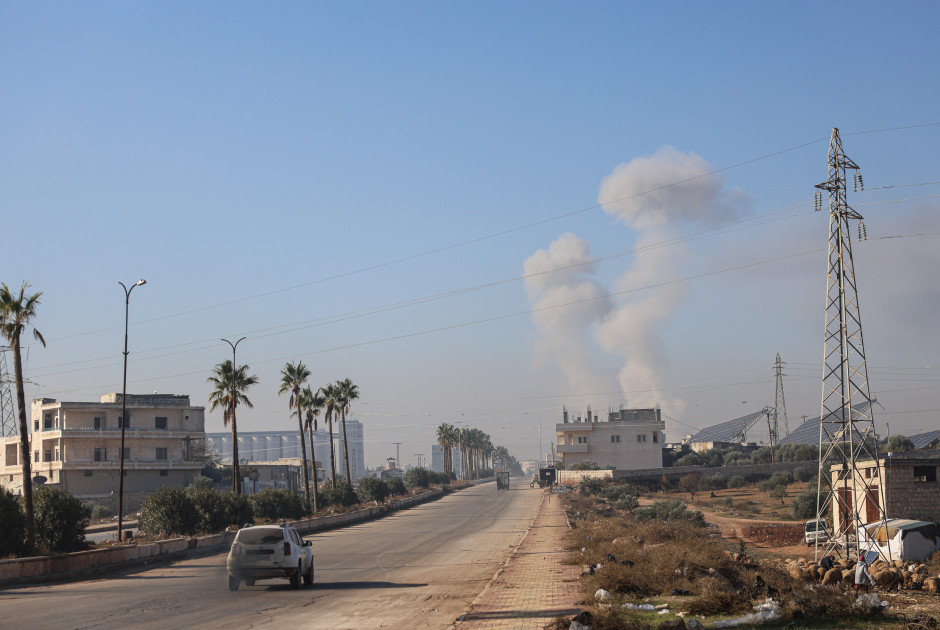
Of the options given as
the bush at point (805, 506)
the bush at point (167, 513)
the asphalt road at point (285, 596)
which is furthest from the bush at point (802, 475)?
the bush at point (167, 513)

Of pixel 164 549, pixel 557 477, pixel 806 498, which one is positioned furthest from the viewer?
pixel 557 477

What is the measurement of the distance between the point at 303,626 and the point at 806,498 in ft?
173

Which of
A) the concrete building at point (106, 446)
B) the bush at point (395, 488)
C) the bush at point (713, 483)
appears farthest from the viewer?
the bush at point (395, 488)

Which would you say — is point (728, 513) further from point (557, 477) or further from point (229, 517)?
point (557, 477)

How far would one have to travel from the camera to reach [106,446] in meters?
89.7

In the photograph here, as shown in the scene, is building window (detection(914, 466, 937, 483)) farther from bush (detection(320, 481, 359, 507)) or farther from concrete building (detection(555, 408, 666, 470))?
concrete building (detection(555, 408, 666, 470))

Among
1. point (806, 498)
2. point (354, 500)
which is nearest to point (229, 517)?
point (354, 500)

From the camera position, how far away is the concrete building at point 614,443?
13688cm

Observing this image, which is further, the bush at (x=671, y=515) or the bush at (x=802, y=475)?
the bush at (x=802, y=475)

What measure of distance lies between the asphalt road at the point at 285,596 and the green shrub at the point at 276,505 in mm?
16209

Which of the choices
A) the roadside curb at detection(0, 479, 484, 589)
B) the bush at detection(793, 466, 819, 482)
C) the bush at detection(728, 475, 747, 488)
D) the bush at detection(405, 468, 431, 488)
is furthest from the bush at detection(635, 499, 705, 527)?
the bush at detection(405, 468, 431, 488)

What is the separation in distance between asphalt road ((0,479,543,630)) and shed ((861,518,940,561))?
1460 cm

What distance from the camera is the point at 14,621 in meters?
17.3

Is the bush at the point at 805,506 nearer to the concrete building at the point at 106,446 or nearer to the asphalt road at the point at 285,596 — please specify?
the asphalt road at the point at 285,596
